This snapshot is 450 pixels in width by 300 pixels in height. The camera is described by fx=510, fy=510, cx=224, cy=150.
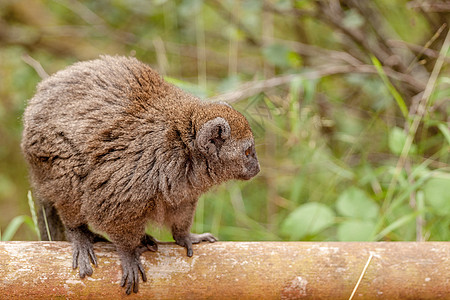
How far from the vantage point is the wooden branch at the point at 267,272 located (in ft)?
8.01

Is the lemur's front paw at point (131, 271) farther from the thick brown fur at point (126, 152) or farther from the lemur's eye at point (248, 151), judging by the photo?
the lemur's eye at point (248, 151)

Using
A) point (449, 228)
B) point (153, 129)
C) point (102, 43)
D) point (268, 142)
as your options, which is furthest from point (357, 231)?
point (102, 43)

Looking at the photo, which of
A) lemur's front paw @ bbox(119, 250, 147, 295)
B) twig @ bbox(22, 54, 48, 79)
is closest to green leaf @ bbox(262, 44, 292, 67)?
twig @ bbox(22, 54, 48, 79)

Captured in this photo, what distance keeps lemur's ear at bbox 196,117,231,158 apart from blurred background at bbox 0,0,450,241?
31.5 inches

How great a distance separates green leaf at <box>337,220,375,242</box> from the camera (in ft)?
11.0

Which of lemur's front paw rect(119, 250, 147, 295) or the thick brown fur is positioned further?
the thick brown fur

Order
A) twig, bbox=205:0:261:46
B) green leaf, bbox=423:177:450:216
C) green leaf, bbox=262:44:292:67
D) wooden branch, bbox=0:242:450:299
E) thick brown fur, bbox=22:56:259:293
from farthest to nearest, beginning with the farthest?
twig, bbox=205:0:261:46, green leaf, bbox=262:44:292:67, green leaf, bbox=423:177:450:216, thick brown fur, bbox=22:56:259:293, wooden branch, bbox=0:242:450:299

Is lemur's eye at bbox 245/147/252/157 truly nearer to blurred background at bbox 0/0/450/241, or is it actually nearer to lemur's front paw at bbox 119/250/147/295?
blurred background at bbox 0/0/450/241

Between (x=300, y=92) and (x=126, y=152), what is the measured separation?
2573mm

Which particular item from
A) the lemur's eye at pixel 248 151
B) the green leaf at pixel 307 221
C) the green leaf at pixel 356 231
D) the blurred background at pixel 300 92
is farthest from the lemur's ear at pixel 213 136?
the green leaf at pixel 356 231

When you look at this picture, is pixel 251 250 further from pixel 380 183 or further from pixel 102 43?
pixel 102 43

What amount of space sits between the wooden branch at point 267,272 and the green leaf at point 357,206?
0.93 metres

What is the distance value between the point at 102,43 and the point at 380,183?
379cm

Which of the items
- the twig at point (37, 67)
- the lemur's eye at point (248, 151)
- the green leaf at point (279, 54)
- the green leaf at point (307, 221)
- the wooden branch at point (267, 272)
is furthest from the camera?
the green leaf at point (279, 54)
